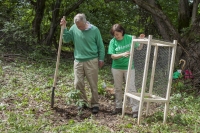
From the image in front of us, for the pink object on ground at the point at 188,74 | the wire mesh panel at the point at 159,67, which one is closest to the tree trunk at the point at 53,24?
the pink object on ground at the point at 188,74

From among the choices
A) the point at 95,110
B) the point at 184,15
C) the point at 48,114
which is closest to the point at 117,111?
the point at 95,110

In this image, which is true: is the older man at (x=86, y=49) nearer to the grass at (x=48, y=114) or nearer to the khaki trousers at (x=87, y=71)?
the khaki trousers at (x=87, y=71)

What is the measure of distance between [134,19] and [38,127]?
34.7 ft

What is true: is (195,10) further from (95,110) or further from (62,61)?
(95,110)

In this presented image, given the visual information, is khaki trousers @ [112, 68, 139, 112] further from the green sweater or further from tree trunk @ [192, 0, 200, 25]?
tree trunk @ [192, 0, 200, 25]

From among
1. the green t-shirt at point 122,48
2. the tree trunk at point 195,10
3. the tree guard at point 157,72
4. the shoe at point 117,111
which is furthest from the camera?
the tree trunk at point 195,10

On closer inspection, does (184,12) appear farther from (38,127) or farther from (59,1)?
(38,127)

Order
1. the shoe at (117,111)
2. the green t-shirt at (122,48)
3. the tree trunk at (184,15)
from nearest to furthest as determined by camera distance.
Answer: the green t-shirt at (122,48) → the shoe at (117,111) → the tree trunk at (184,15)

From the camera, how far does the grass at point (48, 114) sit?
4.42m

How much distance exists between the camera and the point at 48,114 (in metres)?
5.07

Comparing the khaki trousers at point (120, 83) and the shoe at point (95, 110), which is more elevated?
the khaki trousers at point (120, 83)

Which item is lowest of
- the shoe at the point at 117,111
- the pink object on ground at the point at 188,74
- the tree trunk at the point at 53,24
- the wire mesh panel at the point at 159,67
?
the shoe at the point at 117,111


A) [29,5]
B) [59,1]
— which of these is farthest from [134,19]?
[29,5]

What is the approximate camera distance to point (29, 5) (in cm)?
1431
